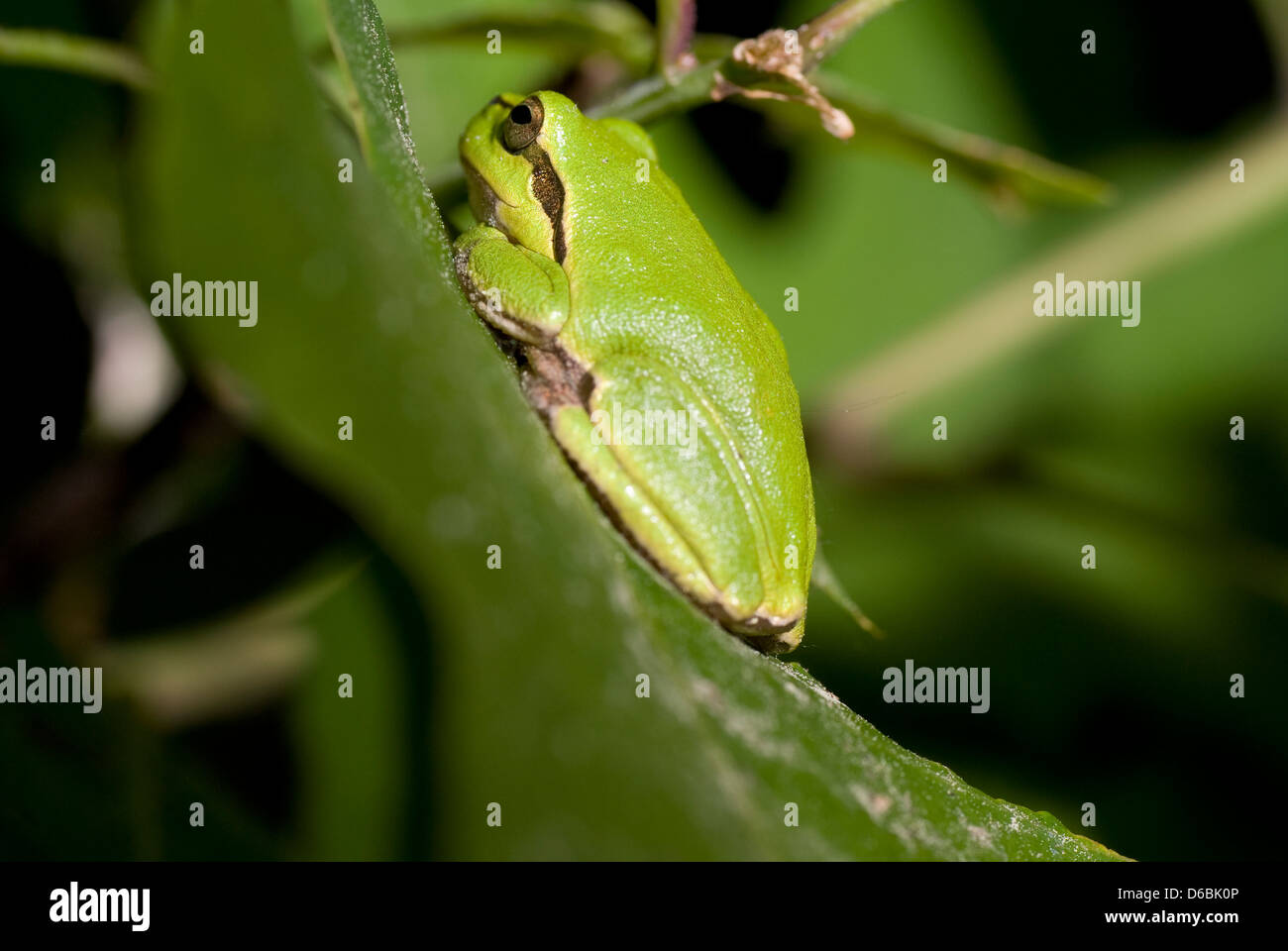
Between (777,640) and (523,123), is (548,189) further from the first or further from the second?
(777,640)

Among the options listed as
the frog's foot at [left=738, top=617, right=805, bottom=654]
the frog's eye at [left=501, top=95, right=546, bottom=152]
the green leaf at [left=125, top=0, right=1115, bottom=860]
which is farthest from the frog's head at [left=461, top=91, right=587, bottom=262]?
the green leaf at [left=125, top=0, right=1115, bottom=860]

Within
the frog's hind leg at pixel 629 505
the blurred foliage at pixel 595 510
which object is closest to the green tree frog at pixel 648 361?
the frog's hind leg at pixel 629 505

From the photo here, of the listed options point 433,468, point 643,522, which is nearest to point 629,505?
point 643,522

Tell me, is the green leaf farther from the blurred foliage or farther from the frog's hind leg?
the frog's hind leg

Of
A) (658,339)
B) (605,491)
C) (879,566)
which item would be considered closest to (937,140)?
(658,339)

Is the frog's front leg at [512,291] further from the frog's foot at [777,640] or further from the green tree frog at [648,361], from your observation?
the frog's foot at [777,640]
